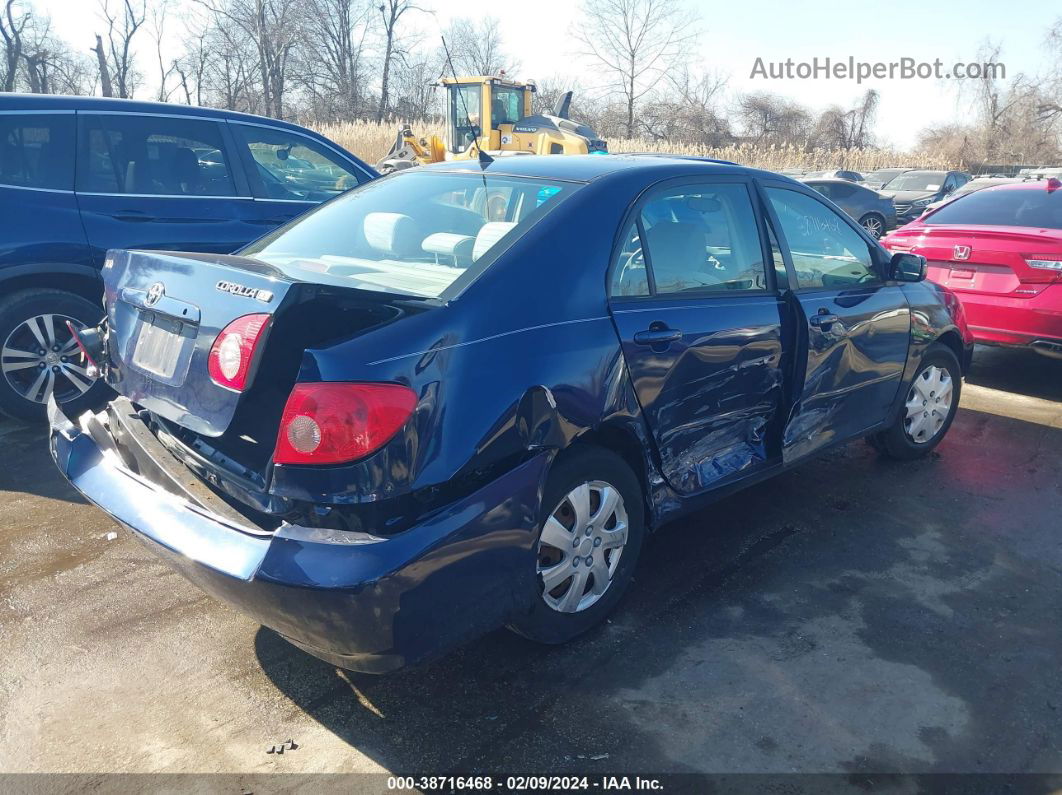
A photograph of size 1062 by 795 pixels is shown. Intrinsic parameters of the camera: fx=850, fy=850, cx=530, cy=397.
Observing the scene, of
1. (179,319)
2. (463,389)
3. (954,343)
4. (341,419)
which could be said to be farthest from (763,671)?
(954,343)

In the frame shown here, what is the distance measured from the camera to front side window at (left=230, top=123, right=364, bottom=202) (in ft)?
19.4

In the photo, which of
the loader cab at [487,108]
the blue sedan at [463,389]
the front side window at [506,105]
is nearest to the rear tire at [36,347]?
the blue sedan at [463,389]

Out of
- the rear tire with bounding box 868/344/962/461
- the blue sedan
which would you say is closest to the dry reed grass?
the rear tire with bounding box 868/344/962/461

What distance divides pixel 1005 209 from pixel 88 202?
22.2 feet

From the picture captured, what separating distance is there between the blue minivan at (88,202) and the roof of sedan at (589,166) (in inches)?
97.8

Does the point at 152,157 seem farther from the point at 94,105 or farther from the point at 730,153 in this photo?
the point at 730,153

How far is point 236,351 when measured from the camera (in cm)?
239

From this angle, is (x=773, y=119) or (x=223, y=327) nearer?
(x=223, y=327)

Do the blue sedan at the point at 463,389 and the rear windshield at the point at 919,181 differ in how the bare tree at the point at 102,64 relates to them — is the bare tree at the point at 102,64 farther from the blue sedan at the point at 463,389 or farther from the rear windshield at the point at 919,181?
the blue sedan at the point at 463,389

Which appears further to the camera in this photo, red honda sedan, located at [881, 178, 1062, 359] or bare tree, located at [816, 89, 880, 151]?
bare tree, located at [816, 89, 880, 151]

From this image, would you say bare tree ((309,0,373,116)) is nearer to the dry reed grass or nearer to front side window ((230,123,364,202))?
the dry reed grass

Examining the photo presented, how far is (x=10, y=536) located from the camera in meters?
3.78

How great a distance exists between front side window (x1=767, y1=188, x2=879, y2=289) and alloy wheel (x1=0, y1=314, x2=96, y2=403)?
3959mm

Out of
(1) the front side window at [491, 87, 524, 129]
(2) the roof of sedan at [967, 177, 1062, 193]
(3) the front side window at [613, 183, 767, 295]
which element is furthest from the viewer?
(1) the front side window at [491, 87, 524, 129]
